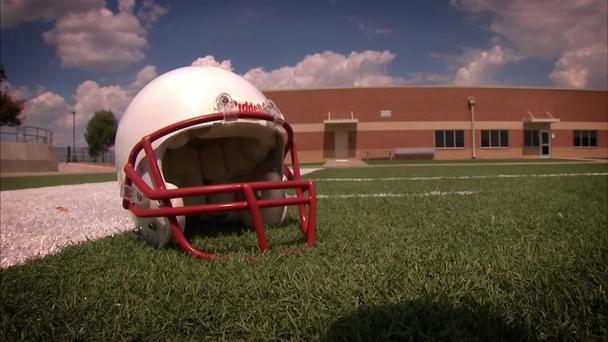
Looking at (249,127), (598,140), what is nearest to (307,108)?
(598,140)

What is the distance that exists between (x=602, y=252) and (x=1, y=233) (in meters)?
4.36

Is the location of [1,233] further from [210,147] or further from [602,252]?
[602,252]

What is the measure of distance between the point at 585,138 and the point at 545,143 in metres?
3.74

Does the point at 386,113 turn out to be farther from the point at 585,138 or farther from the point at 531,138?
the point at 585,138

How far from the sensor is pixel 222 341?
1.24 m

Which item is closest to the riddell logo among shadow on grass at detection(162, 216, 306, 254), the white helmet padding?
the white helmet padding

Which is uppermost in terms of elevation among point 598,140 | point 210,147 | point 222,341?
point 598,140

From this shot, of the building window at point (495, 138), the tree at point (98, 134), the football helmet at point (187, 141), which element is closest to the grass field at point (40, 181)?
the football helmet at point (187, 141)

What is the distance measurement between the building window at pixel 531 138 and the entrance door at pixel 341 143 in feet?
42.9

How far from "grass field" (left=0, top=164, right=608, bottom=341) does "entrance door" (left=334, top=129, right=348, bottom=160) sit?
24.2 m

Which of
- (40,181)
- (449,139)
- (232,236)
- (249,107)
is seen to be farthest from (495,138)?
(249,107)

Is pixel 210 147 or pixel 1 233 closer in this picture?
pixel 210 147

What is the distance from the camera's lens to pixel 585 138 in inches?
1141

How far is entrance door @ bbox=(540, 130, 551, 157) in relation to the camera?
2794 centimetres
